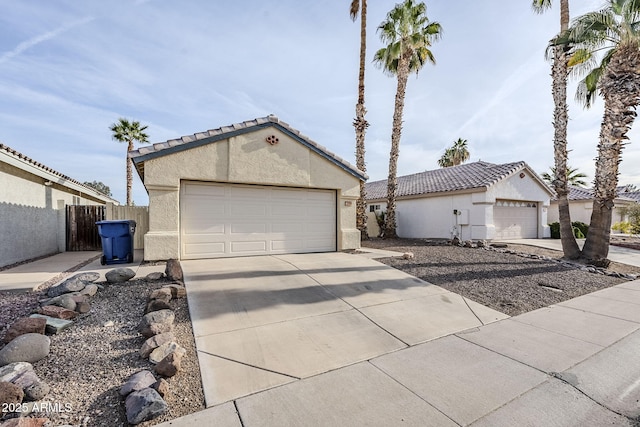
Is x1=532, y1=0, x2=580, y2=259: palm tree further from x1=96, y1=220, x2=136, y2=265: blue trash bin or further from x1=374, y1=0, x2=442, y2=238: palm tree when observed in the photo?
x1=96, y1=220, x2=136, y2=265: blue trash bin

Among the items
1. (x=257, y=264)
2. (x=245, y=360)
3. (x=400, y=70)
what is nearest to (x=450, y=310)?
(x=245, y=360)

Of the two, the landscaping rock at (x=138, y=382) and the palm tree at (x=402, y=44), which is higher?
the palm tree at (x=402, y=44)

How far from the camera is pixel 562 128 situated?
10508 millimetres

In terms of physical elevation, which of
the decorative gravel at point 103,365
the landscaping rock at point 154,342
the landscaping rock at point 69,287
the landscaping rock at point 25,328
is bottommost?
the decorative gravel at point 103,365

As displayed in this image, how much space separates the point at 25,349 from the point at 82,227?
37.6ft

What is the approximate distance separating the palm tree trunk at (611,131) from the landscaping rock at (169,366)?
A: 12975mm

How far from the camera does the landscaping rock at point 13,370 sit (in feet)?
8.85

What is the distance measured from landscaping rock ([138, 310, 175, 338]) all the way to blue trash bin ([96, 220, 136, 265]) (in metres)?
5.01

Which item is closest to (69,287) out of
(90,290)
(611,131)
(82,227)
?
(90,290)

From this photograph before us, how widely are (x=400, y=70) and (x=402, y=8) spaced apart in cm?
322

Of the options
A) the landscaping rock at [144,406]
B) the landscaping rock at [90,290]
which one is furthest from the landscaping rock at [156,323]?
the landscaping rock at [90,290]

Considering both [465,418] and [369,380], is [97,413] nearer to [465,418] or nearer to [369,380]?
[369,380]

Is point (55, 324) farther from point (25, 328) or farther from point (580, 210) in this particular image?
point (580, 210)

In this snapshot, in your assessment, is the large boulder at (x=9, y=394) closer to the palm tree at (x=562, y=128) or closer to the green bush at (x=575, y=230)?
the palm tree at (x=562, y=128)
